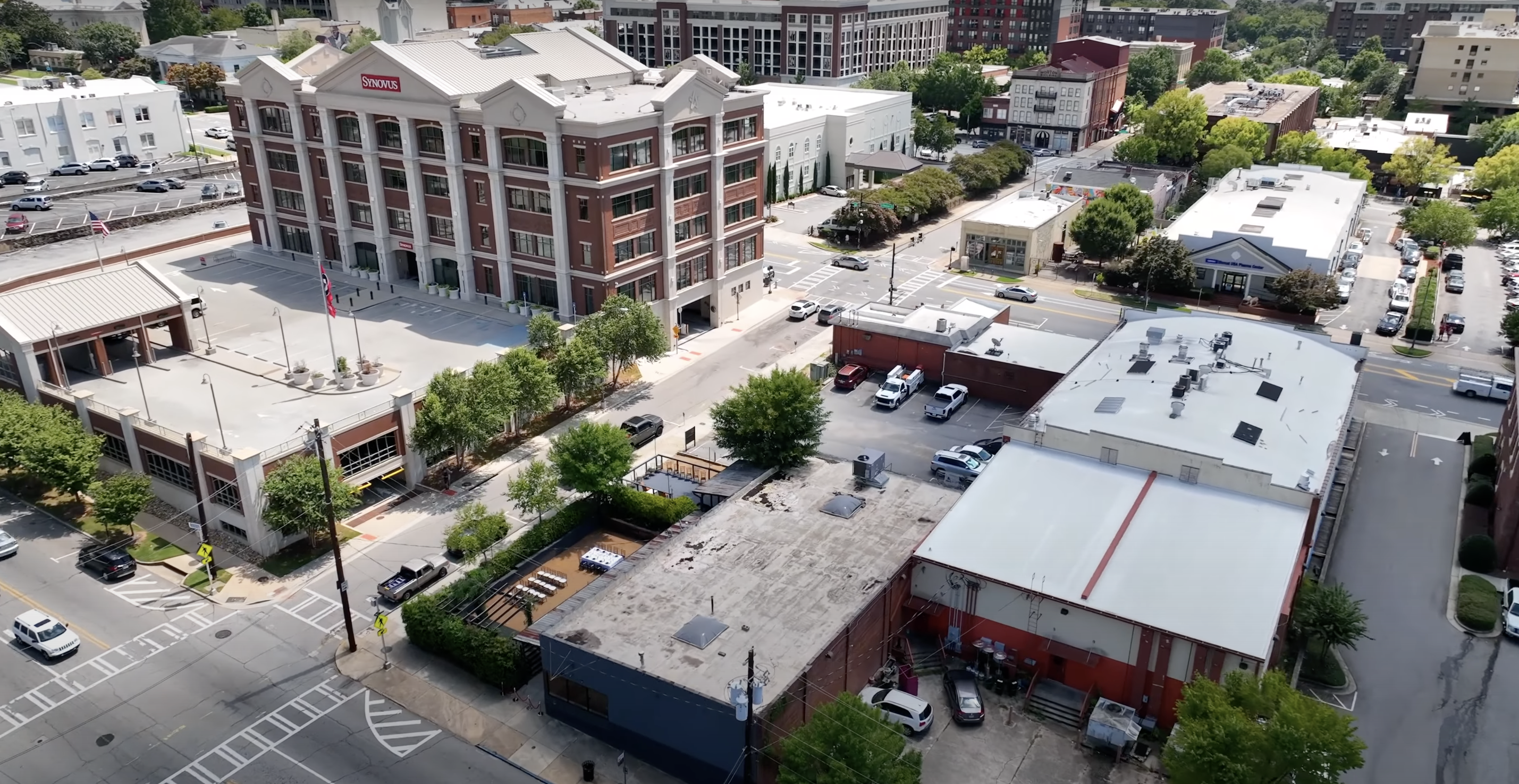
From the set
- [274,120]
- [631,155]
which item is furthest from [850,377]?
[274,120]

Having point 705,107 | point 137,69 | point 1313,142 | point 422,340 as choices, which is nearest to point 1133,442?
point 705,107

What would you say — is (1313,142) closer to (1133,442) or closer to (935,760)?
(1133,442)

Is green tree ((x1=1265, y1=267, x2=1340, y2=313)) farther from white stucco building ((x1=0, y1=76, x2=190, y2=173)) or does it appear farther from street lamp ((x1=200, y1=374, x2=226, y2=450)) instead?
white stucco building ((x1=0, y1=76, x2=190, y2=173))

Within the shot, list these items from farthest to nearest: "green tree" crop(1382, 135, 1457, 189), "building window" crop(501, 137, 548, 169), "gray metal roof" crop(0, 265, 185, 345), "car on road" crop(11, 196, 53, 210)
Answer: "green tree" crop(1382, 135, 1457, 189), "car on road" crop(11, 196, 53, 210), "building window" crop(501, 137, 548, 169), "gray metal roof" crop(0, 265, 185, 345)

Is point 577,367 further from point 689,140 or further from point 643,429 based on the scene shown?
point 689,140

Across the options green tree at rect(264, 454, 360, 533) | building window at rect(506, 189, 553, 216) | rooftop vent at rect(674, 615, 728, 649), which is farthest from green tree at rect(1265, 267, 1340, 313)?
green tree at rect(264, 454, 360, 533)

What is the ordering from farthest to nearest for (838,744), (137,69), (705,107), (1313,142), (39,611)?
(137,69) → (1313,142) → (705,107) → (39,611) → (838,744)

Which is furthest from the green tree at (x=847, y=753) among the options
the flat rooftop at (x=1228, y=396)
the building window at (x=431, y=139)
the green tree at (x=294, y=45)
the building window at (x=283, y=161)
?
the green tree at (x=294, y=45)
